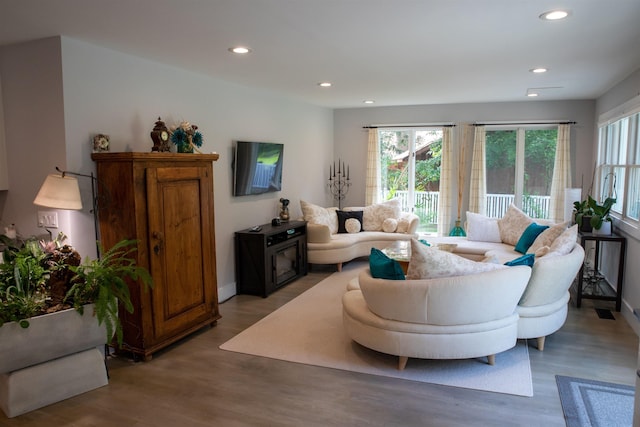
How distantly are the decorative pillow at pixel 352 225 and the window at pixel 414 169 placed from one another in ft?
4.21

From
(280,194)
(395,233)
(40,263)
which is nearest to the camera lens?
(40,263)

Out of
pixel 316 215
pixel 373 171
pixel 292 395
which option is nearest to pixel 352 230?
pixel 316 215

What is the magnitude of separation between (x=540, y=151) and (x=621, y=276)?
10.4 ft

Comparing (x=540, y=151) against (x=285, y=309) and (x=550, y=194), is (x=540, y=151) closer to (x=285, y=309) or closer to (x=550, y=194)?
(x=550, y=194)

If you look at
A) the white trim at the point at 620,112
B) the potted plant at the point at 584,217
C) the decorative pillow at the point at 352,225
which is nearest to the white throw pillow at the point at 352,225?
the decorative pillow at the point at 352,225

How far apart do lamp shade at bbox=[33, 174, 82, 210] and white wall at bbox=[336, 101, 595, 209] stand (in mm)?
5560

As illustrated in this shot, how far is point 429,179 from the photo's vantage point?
7820mm

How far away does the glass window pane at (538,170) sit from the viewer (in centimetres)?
711

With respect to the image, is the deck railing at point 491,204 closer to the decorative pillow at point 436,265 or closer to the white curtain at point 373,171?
the white curtain at point 373,171

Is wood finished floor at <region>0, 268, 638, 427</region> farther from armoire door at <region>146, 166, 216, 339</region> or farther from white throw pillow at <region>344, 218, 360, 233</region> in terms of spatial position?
white throw pillow at <region>344, 218, 360, 233</region>

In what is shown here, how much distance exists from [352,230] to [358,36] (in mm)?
4020

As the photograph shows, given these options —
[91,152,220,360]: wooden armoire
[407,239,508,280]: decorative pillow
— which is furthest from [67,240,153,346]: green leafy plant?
[407,239,508,280]: decorative pillow

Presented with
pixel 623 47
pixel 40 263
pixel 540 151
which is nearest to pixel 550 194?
pixel 540 151

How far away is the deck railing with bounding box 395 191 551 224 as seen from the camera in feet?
23.7
